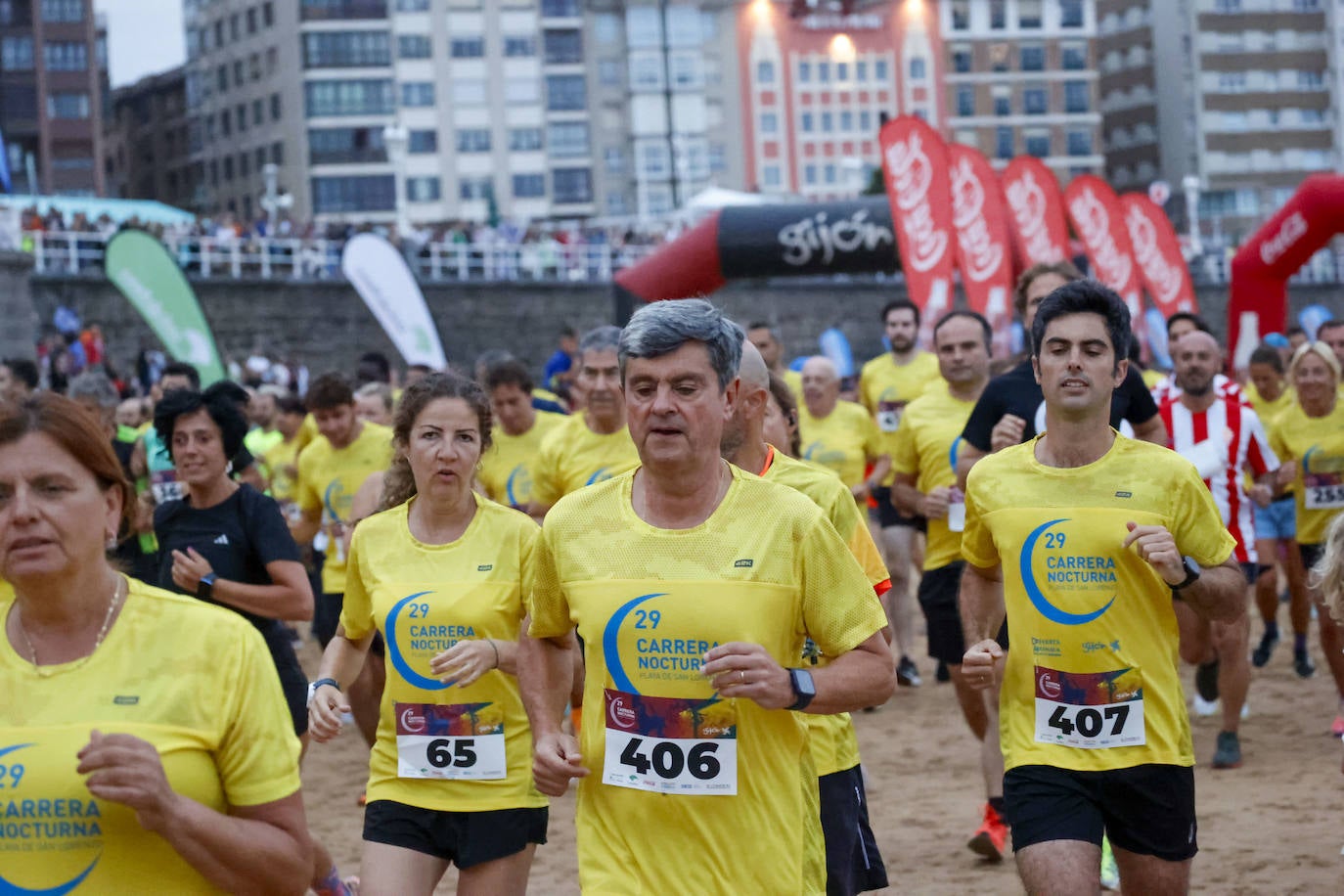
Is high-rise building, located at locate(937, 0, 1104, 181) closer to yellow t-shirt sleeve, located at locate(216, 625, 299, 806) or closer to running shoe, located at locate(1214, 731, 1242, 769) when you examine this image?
running shoe, located at locate(1214, 731, 1242, 769)

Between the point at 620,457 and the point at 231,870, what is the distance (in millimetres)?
5402

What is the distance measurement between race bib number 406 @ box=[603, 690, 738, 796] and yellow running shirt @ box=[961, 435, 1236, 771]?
1403 mm

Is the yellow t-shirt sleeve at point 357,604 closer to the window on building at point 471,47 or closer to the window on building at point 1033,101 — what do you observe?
the window on building at point 471,47

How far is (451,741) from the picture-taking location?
500 cm

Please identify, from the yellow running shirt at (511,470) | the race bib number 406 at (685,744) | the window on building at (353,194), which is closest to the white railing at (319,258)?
the yellow running shirt at (511,470)

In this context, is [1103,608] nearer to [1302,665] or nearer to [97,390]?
[1302,665]

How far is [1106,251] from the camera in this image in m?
21.4

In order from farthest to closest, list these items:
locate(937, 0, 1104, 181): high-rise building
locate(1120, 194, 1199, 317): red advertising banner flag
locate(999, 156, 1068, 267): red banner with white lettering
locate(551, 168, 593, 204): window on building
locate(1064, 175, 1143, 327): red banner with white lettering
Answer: locate(937, 0, 1104, 181): high-rise building, locate(551, 168, 593, 204): window on building, locate(1120, 194, 1199, 317): red advertising banner flag, locate(1064, 175, 1143, 327): red banner with white lettering, locate(999, 156, 1068, 267): red banner with white lettering

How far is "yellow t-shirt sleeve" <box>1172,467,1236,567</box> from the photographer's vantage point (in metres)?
4.74

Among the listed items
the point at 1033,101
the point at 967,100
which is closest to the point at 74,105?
the point at 967,100

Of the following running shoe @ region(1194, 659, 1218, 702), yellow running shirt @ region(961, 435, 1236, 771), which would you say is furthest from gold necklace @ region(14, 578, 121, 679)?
running shoe @ region(1194, 659, 1218, 702)

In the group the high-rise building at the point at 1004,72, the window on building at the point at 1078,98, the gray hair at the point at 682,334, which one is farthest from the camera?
the window on building at the point at 1078,98

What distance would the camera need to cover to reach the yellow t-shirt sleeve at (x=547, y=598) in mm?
3895

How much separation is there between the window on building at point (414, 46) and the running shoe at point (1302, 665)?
241 ft
